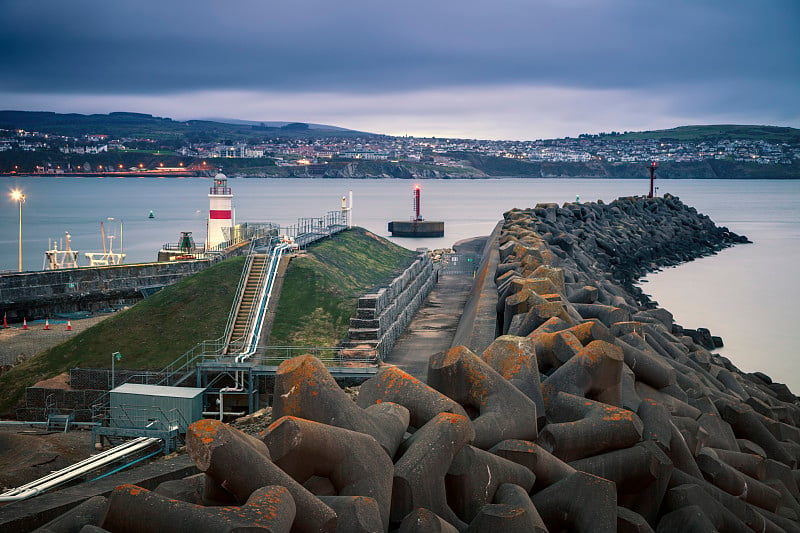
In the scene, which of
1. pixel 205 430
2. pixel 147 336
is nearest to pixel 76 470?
pixel 147 336

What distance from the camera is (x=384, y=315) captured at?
1997 centimetres

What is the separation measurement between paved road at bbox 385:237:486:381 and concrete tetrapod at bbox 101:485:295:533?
11668 millimetres

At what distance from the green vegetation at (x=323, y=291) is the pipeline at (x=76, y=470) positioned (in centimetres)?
552

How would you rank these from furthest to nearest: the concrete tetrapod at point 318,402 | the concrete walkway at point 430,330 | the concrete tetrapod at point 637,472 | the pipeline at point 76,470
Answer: the concrete walkway at point 430,330
the pipeline at point 76,470
the concrete tetrapod at point 637,472
the concrete tetrapod at point 318,402

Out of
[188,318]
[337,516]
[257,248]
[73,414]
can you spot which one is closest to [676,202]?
[257,248]

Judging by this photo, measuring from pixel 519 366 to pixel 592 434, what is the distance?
805 millimetres

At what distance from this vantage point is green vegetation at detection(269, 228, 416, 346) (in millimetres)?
20438

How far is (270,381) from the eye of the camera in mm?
18016

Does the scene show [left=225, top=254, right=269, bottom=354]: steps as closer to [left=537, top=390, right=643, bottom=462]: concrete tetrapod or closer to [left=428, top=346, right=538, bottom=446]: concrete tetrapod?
[left=428, top=346, right=538, bottom=446]: concrete tetrapod

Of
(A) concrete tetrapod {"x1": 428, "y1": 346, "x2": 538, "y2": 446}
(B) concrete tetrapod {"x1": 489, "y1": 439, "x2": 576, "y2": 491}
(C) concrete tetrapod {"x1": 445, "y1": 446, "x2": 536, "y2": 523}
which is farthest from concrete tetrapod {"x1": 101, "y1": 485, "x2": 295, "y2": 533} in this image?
(A) concrete tetrapod {"x1": 428, "y1": 346, "x2": 538, "y2": 446}

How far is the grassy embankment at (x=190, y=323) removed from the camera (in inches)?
773

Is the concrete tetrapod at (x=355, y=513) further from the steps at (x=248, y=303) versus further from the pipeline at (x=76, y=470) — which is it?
the steps at (x=248, y=303)

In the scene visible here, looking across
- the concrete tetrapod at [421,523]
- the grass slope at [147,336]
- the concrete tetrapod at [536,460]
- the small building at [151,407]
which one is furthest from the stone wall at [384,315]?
the concrete tetrapod at [421,523]

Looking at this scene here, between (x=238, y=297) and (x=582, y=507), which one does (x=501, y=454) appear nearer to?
(x=582, y=507)
